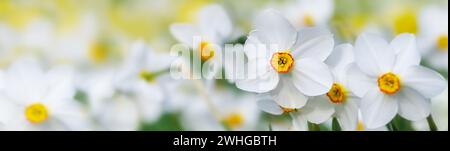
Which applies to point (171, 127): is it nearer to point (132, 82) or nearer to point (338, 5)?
point (132, 82)

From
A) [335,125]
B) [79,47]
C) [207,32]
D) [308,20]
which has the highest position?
[79,47]

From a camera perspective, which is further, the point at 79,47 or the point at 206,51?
the point at 79,47

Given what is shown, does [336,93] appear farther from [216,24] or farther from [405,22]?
[405,22]

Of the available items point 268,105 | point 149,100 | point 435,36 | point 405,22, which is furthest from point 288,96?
point 405,22

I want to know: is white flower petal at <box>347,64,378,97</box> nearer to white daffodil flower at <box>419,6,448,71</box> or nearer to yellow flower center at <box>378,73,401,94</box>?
yellow flower center at <box>378,73,401,94</box>

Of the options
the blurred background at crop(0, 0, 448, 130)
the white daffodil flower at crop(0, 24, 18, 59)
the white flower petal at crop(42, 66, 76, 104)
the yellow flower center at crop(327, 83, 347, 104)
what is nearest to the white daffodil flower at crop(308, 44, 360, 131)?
the yellow flower center at crop(327, 83, 347, 104)

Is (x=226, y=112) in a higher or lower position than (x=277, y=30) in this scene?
higher
